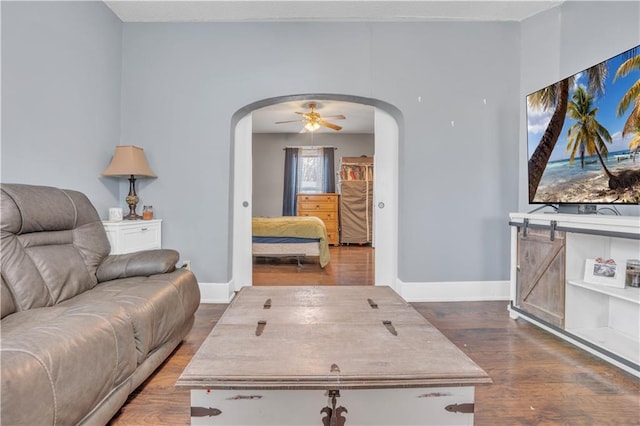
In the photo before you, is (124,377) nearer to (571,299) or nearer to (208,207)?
(208,207)

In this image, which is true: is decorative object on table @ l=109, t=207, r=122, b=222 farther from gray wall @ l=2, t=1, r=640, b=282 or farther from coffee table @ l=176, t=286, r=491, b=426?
coffee table @ l=176, t=286, r=491, b=426

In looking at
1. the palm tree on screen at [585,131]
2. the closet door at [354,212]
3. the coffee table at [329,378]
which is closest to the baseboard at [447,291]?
the palm tree on screen at [585,131]

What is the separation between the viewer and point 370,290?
1819mm

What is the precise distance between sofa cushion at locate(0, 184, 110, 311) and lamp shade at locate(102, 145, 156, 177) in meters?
0.74

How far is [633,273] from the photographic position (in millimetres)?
2031

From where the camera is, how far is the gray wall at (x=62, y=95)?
204 cm

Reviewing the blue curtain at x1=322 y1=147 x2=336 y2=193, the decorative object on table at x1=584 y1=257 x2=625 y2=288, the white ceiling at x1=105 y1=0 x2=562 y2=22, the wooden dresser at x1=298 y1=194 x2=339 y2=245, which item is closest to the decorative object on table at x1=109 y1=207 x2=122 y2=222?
the white ceiling at x1=105 y1=0 x2=562 y2=22

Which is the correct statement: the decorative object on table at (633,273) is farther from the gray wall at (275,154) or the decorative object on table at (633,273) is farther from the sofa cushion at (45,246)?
the gray wall at (275,154)

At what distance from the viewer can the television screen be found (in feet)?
6.27

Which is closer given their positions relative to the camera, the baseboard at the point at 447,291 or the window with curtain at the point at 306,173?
the baseboard at the point at 447,291

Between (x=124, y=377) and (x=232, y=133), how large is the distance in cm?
242

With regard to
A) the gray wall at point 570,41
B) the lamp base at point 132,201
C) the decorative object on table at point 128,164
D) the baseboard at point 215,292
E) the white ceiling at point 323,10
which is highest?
the white ceiling at point 323,10

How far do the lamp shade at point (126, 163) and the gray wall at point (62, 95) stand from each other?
15 cm

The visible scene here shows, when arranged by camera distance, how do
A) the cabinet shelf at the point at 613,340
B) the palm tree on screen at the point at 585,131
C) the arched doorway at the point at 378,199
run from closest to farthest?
1. the cabinet shelf at the point at 613,340
2. the palm tree on screen at the point at 585,131
3. the arched doorway at the point at 378,199
